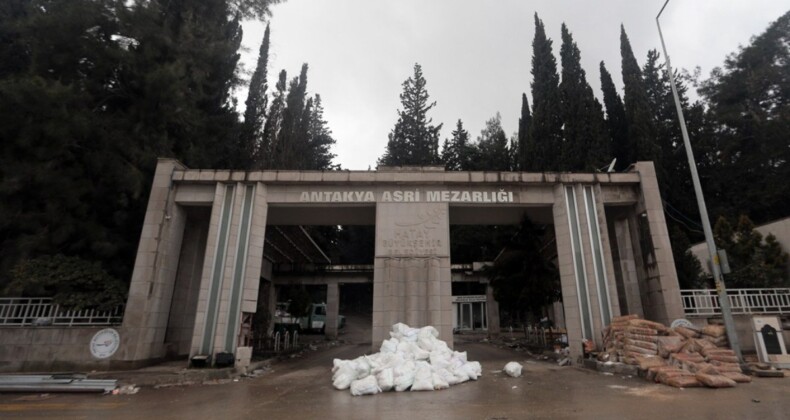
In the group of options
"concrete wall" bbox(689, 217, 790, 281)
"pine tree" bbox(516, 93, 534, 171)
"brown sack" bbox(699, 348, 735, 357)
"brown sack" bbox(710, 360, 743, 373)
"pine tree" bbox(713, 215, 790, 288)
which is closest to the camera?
"brown sack" bbox(710, 360, 743, 373)

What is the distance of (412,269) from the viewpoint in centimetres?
1258

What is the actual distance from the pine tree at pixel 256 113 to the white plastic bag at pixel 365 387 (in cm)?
1950

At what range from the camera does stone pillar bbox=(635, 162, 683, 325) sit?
12.2m

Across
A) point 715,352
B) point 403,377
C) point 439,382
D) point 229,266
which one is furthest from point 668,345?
point 229,266

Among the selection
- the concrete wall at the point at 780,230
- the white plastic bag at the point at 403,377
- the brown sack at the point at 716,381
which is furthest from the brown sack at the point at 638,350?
the concrete wall at the point at 780,230

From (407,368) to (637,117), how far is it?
2910 cm

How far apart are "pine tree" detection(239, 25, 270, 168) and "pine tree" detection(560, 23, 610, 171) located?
22660 mm

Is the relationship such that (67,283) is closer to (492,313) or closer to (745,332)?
(745,332)

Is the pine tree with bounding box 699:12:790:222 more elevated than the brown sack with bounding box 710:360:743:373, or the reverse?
the pine tree with bounding box 699:12:790:222

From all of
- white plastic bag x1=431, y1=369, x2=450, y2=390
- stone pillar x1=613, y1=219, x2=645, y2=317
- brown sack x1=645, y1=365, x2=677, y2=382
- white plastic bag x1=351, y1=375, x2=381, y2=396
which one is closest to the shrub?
white plastic bag x1=351, y1=375, x2=381, y2=396

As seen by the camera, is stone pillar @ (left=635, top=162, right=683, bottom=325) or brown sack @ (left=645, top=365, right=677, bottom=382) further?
stone pillar @ (left=635, top=162, right=683, bottom=325)

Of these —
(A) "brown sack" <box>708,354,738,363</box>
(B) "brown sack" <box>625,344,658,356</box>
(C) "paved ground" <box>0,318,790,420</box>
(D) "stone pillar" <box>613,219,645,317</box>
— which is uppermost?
(D) "stone pillar" <box>613,219,645,317</box>

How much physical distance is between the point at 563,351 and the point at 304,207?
9.67 m

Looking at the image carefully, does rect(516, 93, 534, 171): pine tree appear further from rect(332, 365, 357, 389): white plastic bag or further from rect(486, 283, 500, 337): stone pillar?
rect(332, 365, 357, 389): white plastic bag
